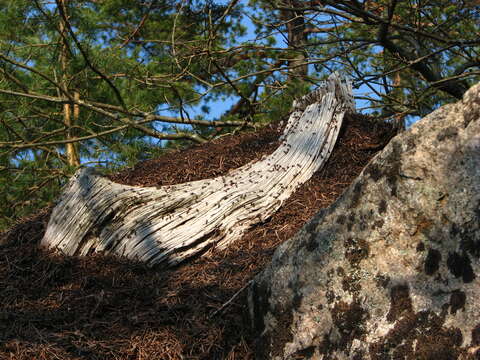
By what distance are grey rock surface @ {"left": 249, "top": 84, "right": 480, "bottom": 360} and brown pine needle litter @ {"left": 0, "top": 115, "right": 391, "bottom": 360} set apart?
358mm

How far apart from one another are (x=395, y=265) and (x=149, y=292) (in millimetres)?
1673

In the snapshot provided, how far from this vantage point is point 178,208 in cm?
425

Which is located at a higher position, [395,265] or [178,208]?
[178,208]

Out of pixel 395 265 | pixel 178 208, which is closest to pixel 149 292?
pixel 178 208

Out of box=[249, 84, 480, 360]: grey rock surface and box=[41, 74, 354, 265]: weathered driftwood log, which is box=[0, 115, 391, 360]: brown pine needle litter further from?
box=[249, 84, 480, 360]: grey rock surface

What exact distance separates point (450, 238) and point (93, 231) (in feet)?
9.64

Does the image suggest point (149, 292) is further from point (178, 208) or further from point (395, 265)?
point (395, 265)

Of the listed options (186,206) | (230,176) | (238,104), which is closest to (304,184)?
(230,176)

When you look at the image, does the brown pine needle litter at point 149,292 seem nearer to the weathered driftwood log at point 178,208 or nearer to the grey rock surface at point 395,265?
the weathered driftwood log at point 178,208

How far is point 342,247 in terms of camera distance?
2.46 meters

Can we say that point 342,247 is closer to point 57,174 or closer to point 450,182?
point 450,182

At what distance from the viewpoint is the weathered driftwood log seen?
3.99 meters

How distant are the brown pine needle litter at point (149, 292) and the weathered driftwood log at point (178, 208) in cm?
12

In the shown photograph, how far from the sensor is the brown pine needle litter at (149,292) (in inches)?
110
